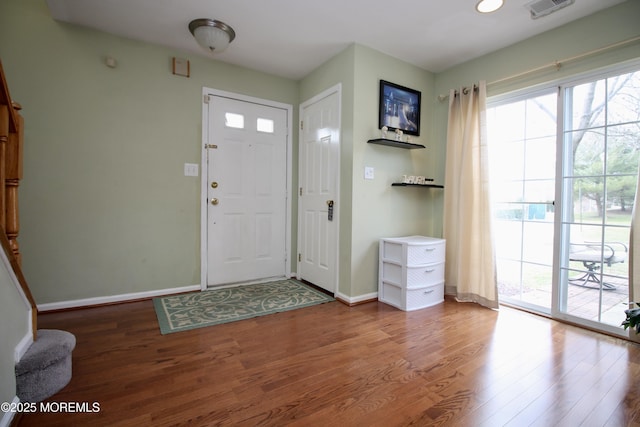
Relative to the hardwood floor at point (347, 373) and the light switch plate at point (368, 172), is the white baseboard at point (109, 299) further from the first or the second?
the light switch plate at point (368, 172)

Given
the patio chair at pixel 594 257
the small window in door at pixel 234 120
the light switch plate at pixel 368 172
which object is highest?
the small window in door at pixel 234 120

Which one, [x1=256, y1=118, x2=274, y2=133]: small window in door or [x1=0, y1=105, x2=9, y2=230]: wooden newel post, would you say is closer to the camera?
[x1=0, y1=105, x2=9, y2=230]: wooden newel post

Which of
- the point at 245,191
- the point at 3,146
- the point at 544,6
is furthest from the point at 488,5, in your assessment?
the point at 3,146

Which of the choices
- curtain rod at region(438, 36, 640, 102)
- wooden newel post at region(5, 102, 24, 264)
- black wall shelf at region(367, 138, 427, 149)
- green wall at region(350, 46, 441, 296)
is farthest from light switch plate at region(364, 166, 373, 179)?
wooden newel post at region(5, 102, 24, 264)

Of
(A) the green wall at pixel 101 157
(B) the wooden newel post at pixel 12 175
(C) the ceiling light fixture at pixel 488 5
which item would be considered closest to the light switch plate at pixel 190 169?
(A) the green wall at pixel 101 157

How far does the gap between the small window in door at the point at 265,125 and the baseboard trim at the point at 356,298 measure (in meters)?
2.01

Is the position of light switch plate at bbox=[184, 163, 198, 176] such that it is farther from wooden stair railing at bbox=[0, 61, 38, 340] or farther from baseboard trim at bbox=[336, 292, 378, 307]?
baseboard trim at bbox=[336, 292, 378, 307]

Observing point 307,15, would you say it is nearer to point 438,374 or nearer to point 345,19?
point 345,19

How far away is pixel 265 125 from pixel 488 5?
233 cm

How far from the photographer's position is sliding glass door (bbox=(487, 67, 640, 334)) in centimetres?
219

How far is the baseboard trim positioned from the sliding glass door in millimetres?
1266

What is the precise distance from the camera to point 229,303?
9.07 feet

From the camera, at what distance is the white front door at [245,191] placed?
3168mm

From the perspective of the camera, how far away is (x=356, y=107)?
279cm
